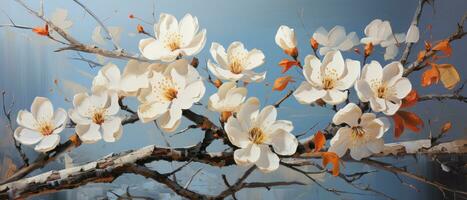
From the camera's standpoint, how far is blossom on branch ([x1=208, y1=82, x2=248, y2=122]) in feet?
4.02

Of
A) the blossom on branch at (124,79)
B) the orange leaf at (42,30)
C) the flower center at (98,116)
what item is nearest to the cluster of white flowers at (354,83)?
the blossom on branch at (124,79)

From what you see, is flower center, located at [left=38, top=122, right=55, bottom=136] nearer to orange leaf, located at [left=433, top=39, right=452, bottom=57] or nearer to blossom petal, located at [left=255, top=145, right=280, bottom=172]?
blossom petal, located at [left=255, top=145, right=280, bottom=172]

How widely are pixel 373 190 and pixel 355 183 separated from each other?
0.16 ft

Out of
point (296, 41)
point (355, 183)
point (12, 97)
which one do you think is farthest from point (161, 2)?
point (355, 183)

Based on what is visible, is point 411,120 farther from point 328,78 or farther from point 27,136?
point 27,136

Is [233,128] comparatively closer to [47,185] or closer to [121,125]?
[121,125]

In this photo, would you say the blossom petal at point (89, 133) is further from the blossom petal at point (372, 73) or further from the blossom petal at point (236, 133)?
the blossom petal at point (372, 73)

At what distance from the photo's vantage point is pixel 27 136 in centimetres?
132

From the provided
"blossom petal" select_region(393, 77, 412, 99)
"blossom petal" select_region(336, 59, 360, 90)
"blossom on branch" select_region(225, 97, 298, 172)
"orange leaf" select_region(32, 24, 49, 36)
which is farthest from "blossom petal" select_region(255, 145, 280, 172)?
"orange leaf" select_region(32, 24, 49, 36)

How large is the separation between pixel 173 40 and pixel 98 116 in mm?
257

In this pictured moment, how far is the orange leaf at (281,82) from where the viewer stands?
1.27 metres

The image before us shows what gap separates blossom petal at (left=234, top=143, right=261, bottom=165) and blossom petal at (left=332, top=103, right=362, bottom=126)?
200 millimetres

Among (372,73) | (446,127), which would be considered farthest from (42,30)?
(446,127)

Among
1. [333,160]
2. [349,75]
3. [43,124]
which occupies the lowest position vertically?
[333,160]
